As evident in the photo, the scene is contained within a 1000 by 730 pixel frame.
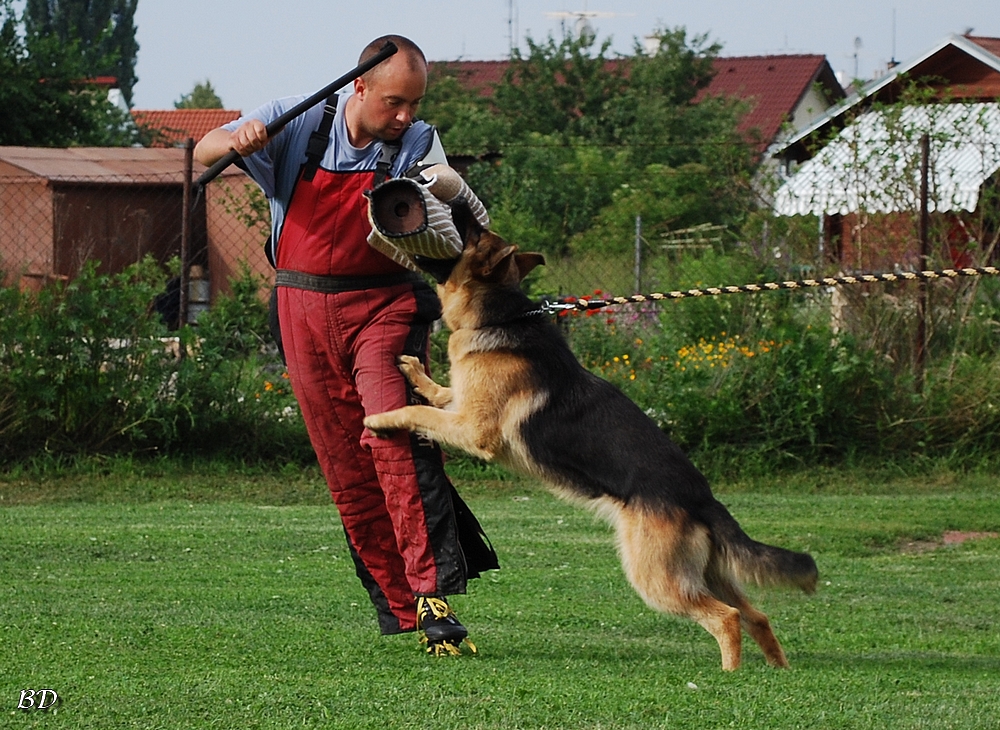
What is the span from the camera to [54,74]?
1972 cm

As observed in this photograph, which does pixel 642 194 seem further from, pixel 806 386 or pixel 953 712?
pixel 953 712

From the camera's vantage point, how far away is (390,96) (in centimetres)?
481

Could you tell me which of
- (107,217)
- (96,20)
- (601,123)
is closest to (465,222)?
(107,217)

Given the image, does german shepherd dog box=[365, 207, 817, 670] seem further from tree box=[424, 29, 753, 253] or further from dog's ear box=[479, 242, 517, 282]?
tree box=[424, 29, 753, 253]

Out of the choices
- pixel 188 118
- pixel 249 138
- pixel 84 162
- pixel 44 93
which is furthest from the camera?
pixel 188 118

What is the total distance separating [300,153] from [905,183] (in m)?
7.30

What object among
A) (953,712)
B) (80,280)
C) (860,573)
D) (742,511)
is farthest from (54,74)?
(953,712)

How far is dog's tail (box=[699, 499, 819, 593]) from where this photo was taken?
16.1 ft

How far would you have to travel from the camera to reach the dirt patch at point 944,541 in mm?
8422

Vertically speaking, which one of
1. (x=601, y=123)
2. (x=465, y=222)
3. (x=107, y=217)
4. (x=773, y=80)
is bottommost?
(x=465, y=222)

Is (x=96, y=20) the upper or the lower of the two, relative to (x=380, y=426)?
upper

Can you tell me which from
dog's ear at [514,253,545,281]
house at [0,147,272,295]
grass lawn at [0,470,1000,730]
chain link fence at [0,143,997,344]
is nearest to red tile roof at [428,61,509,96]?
house at [0,147,272,295]

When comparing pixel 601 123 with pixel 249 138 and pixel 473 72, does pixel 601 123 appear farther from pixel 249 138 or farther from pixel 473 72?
pixel 249 138

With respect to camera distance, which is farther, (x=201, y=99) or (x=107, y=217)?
(x=201, y=99)
